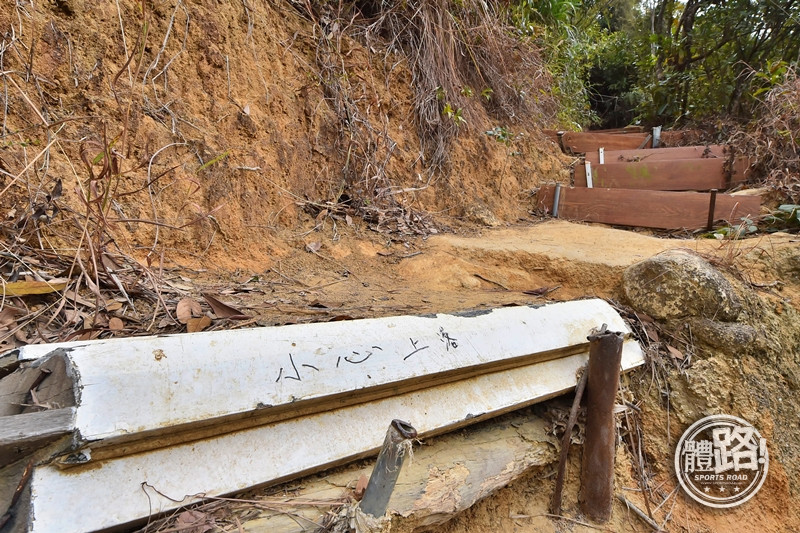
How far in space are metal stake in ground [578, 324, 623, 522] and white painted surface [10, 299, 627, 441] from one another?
25 centimetres

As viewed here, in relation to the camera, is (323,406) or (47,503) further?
(323,406)

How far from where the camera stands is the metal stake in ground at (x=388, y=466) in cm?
77

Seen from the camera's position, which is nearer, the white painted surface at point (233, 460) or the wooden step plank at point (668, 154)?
the white painted surface at point (233, 460)

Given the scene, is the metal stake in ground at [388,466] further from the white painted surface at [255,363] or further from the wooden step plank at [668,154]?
the wooden step plank at [668,154]

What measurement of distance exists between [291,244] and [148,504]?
1.76 metres

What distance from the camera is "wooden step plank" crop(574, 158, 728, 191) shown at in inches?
172

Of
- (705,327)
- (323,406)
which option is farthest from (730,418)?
(323,406)

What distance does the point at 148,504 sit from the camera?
81cm

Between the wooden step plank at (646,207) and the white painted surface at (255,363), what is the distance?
2.99m

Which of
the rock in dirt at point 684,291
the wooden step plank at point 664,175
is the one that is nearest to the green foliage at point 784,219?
the wooden step plank at point 664,175

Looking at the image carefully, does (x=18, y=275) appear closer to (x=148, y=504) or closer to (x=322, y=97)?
(x=148, y=504)

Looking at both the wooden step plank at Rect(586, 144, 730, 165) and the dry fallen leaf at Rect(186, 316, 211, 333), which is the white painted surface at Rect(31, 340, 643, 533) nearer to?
the dry fallen leaf at Rect(186, 316, 211, 333)

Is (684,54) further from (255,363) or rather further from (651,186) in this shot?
(255,363)

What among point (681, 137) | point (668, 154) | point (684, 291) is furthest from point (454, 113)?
point (681, 137)
